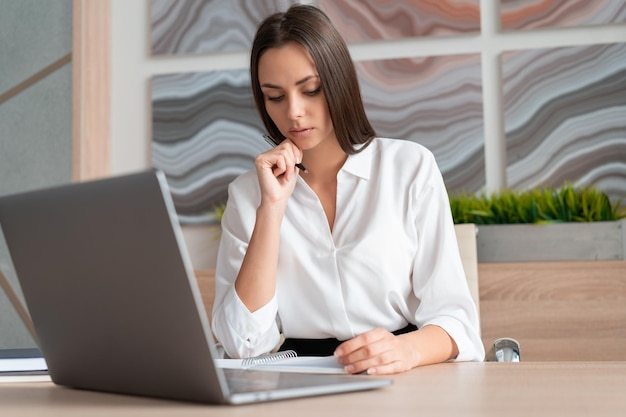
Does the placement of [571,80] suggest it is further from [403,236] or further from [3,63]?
[3,63]

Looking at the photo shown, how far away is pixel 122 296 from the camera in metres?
0.94

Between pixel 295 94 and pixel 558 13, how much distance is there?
174cm

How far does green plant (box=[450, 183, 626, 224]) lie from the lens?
9.66 ft

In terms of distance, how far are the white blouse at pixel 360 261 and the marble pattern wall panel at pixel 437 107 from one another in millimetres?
1228

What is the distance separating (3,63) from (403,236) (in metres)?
2.49

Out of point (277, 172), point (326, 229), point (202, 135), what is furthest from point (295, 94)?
point (202, 135)

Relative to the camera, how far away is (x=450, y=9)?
10.9 feet

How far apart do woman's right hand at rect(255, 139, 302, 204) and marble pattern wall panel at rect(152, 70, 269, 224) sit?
1.55 m

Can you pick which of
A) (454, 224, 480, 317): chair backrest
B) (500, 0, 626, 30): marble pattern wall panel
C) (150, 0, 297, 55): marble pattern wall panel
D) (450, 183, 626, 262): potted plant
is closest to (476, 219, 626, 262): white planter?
(450, 183, 626, 262): potted plant

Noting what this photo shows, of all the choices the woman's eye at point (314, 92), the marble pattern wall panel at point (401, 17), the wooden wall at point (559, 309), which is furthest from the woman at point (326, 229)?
the marble pattern wall panel at point (401, 17)

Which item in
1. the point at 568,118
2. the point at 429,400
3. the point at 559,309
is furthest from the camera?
the point at 568,118

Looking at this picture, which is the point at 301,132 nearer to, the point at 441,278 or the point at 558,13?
the point at 441,278

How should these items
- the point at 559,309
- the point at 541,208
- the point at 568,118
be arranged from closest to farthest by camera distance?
1. the point at 559,309
2. the point at 541,208
3. the point at 568,118

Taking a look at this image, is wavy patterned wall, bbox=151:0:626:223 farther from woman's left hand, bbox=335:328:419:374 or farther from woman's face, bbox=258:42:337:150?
woman's left hand, bbox=335:328:419:374
